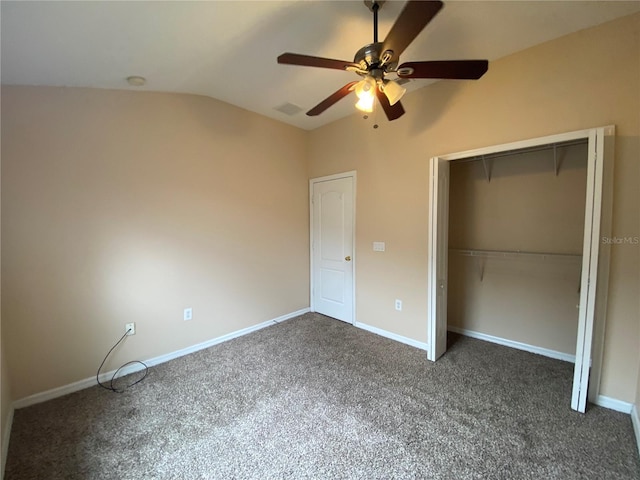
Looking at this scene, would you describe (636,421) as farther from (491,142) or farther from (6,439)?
(6,439)

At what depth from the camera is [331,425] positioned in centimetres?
190

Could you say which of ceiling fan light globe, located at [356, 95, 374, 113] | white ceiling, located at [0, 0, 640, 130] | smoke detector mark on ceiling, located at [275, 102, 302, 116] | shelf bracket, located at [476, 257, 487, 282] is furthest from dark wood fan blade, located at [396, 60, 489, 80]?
shelf bracket, located at [476, 257, 487, 282]

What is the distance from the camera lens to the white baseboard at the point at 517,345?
107 inches

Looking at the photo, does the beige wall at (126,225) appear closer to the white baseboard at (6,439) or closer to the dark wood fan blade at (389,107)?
the white baseboard at (6,439)

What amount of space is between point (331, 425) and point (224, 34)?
9.30 ft

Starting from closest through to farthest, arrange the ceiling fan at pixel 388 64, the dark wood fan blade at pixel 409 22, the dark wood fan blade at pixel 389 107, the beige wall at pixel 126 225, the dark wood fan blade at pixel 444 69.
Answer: the dark wood fan blade at pixel 409 22
the ceiling fan at pixel 388 64
the dark wood fan blade at pixel 444 69
the dark wood fan blade at pixel 389 107
the beige wall at pixel 126 225

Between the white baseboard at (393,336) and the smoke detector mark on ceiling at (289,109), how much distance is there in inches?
112

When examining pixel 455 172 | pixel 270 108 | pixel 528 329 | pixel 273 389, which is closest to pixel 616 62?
pixel 455 172

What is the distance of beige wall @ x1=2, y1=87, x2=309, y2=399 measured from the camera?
2123mm

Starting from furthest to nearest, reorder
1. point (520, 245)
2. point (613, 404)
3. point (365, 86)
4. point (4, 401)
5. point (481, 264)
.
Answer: point (481, 264) < point (520, 245) < point (613, 404) < point (4, 401) < point (365, 86)

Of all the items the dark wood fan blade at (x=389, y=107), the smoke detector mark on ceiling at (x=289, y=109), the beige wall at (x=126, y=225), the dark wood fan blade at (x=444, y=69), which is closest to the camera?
the dark wood fan blade at (x=444, y=69)

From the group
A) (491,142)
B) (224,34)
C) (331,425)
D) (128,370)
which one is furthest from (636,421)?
(128,370)

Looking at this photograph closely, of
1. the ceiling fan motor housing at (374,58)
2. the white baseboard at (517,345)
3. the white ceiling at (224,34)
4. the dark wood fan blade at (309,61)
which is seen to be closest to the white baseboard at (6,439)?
the white ceiling at (224,34)

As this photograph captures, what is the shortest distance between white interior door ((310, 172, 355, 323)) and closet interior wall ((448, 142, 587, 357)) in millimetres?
1298
